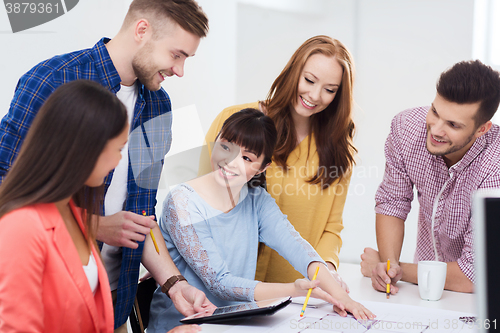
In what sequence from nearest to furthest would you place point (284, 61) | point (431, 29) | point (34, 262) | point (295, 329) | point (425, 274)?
point (34, 262) → point (295, 329) → point (425, 274) → point (431, 29) → point (284, 61)

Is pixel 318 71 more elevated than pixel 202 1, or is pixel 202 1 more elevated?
pixel 202 1

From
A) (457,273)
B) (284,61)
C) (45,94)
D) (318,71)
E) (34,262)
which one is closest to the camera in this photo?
(34,262)

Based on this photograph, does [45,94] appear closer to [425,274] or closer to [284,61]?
[425,274]

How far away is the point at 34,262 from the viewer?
2.44 feet

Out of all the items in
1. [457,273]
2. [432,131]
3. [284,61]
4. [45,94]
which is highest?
[284,61]

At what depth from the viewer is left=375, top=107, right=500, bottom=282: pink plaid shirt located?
55.9 inches

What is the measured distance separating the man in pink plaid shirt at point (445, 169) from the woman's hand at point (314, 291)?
12.1 inches

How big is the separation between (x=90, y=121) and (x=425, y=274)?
3.23 ft

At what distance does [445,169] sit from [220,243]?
2.70 feet

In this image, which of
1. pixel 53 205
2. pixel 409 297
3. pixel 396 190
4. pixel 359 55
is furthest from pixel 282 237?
pixel 359 55

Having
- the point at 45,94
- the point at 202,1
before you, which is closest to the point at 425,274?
the point at 45,94

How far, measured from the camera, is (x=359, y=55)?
3.37 metres

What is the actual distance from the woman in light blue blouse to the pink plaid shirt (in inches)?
18.6

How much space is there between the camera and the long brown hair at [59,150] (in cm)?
77
